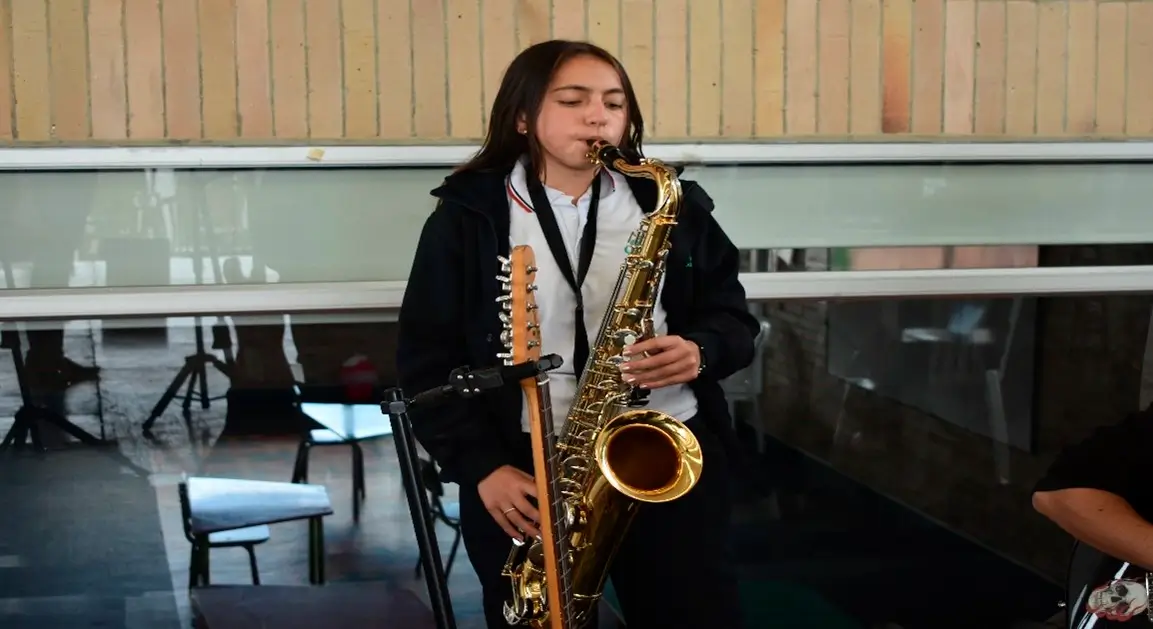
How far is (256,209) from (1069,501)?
186cm

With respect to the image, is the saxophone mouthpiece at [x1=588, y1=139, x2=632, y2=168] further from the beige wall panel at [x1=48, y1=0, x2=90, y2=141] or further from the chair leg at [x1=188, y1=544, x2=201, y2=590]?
the chair leg at [x1=188, y1=544, x2=201, y2=590]

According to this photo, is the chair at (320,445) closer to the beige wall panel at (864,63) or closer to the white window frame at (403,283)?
the white window frame at (403,283)

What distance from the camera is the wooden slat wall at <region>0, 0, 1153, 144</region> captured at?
296 cm

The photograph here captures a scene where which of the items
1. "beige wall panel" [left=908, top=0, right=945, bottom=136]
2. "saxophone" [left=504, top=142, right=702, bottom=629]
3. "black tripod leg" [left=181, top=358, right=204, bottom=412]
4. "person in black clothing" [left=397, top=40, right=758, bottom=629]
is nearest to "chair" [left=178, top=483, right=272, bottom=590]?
"black tripod leg" [left=181, top=358, right=204, bottom=412]

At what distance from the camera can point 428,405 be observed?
2088mm

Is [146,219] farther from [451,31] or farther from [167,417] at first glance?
[451,31]

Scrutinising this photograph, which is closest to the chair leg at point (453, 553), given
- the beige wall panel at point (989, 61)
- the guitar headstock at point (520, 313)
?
the guitar headstock at point (520, 313)

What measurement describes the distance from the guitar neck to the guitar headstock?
0.06m

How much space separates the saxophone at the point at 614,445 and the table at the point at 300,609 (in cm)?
87

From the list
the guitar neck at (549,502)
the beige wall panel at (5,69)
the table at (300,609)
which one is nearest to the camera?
the guitar neck at (549,502)

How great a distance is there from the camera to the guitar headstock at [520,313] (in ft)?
7.02

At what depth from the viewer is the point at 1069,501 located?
2477 millimetres

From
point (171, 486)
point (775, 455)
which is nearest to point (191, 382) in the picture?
point (171, 486)

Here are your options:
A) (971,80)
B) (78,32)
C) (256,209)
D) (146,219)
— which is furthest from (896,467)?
(78,32)
